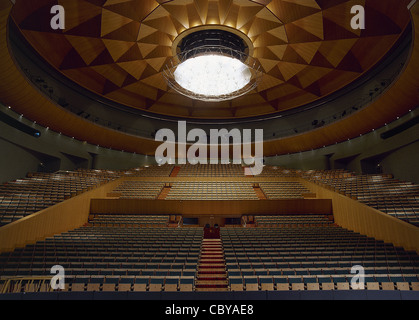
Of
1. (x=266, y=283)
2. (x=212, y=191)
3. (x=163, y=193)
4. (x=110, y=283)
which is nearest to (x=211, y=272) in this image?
(x=266, y=283)

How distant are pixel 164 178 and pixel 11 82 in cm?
758

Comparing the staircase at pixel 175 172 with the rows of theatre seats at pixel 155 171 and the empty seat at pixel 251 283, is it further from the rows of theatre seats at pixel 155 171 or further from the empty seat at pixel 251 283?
the empty seat at pixel 251 283

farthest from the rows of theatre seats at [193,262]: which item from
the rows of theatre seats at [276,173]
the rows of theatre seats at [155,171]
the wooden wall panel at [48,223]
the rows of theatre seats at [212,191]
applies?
the rows of theatre seats at [155,171]

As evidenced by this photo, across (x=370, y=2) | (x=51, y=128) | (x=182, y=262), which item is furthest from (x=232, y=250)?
(x=51, y=128)

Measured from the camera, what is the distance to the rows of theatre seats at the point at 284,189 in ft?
32.9

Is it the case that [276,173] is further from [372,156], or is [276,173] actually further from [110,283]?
[110,283]

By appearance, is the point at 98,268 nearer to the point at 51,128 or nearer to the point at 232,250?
the point at 232,250

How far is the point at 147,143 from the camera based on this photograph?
16016 millimetres

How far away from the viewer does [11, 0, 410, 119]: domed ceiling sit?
866 centimetres

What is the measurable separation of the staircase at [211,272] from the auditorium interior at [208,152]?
0.04 metres

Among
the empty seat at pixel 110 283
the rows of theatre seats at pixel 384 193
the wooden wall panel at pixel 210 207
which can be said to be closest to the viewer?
the empty seat at pixel 110 283

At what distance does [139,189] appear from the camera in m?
11.4

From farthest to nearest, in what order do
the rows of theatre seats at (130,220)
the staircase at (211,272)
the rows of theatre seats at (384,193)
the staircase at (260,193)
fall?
the staircase at (260,193) → the rows of theatre seats at (130,220) → the rows of theatre seats at (384,193) → the staircase at (211,272)

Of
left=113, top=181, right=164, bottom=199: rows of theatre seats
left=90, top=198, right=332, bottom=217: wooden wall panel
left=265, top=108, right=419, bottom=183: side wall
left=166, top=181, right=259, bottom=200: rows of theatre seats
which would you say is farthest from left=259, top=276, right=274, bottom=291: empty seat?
left=265, top=108, right=419, bottom=183: side wall
